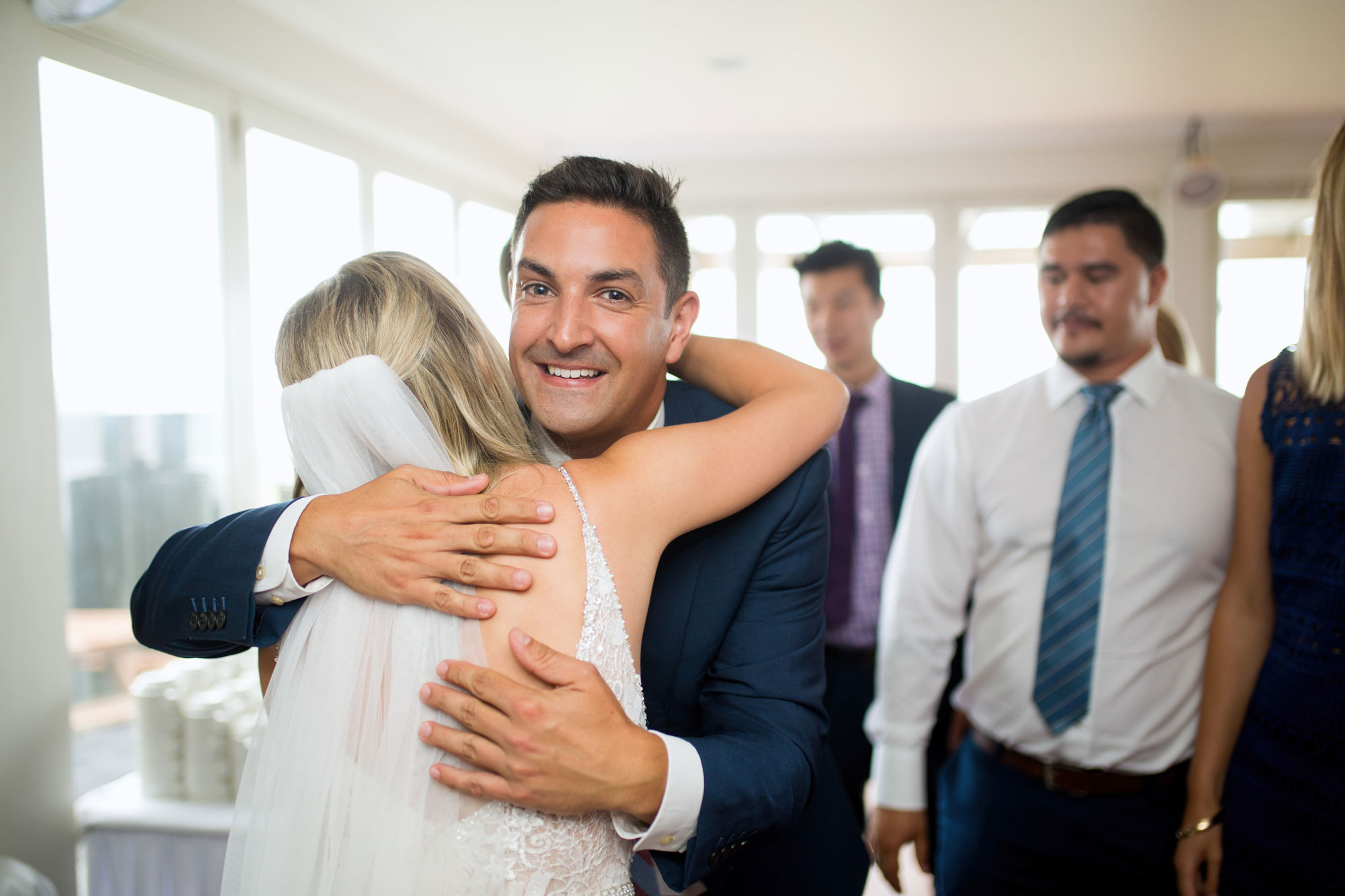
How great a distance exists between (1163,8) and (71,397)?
15.8 ft

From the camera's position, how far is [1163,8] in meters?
4.06

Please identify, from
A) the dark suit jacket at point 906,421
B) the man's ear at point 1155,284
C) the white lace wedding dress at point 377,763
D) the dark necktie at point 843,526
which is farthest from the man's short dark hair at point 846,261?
the white lace wedding dress at point 377,763

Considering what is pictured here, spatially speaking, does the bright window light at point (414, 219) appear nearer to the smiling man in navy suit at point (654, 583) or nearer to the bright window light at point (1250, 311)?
the smiling man in navy suit at point (654, 583)

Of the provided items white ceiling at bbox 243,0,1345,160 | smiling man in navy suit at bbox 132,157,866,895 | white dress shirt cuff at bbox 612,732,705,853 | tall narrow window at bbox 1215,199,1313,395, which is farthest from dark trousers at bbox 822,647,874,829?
tall narrow window at bbox 1215,199,1313,395

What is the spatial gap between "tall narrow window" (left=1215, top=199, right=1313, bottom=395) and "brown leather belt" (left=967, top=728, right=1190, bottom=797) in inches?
233

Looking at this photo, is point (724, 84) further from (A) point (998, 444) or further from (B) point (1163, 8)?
(A) point (998, 444)

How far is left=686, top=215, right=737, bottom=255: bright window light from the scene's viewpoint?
7.43 meters

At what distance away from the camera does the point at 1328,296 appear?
1374 mm

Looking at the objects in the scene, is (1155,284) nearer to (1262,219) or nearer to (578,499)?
(578,499)

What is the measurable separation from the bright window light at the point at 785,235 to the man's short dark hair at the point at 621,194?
19.9 ft

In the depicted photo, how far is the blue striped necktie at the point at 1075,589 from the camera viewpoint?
1827 millimetres

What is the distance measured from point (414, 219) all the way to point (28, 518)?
317 cm

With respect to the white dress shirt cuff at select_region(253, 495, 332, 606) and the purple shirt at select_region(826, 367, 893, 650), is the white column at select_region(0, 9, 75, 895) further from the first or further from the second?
the purple shirt at select_region(826, 367, 893, 650)

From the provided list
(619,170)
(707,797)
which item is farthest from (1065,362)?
(707,797)
